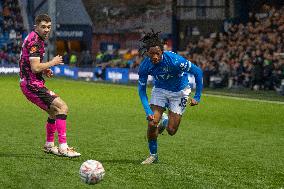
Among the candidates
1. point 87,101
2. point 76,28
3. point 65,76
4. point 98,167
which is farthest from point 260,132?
point 76,28

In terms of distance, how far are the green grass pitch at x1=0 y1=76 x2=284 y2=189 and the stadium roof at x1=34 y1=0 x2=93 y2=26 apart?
38067 mm

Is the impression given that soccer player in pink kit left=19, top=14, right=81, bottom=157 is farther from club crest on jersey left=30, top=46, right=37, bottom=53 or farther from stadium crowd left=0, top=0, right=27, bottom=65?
stadium crowd left=0, top=0, right=27, bottom=65

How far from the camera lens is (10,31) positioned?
55.4 metres

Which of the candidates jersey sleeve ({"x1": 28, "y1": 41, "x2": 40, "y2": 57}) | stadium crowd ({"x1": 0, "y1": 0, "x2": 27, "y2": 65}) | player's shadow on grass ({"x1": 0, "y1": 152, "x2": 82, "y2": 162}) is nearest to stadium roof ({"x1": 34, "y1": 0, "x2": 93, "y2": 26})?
stadium crowd ({"x1": 0, "y1": 0, "x2": 27, "y2": 65})

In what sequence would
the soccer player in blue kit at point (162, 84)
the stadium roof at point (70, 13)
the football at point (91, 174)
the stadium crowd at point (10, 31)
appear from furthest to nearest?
the stadium roof at point (70, 13) < the stadium crowd at point (10, 31) < the soccer player in blue kit at point (162, 84) < the football at point (91, 174)

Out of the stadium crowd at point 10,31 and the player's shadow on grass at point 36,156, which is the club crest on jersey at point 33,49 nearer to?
the player's shadow on grass at point 36,156

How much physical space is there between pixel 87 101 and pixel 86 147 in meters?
12.5

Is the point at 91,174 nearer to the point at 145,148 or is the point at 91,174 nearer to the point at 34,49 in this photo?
the point at 34,49

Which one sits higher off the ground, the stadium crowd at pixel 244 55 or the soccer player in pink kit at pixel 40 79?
the soccer player in pink kit at pixel 40 79

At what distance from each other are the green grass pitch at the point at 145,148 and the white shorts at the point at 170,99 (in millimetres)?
802

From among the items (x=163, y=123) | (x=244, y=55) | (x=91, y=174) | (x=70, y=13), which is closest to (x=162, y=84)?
(x=163, y=123)

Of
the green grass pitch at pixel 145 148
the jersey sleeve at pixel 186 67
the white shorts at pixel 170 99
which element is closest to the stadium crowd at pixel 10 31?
the green grass pitch at pixel 145 148

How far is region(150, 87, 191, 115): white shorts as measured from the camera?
11000mm

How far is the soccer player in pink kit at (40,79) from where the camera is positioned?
35.8 ft
